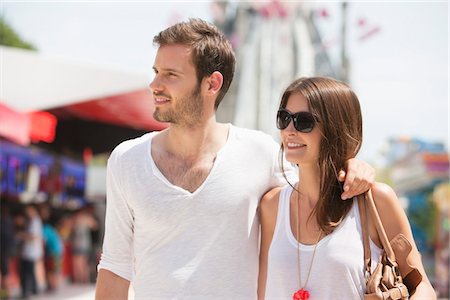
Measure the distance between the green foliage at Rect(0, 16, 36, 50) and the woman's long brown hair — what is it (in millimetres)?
41286

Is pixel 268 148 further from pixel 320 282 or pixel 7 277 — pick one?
pixel 7 277

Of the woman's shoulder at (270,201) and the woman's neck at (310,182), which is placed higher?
the woman's neck at (310,182)

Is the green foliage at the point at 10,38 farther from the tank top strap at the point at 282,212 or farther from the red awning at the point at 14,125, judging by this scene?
the tank top strap at the point at 282,212

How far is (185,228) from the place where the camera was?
3.36 m

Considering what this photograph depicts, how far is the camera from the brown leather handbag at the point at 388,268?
114 inches

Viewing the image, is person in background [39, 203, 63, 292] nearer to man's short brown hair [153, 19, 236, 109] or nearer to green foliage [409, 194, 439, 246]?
man's short brown hair [153, 19, 236, 109]

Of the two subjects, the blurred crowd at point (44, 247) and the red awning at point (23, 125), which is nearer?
the red awning at point (23, 125)

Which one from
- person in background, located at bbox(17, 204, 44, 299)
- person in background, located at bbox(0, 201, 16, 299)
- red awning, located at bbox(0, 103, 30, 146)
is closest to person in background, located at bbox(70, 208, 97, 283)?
person in background, located at bbox(17, 204, 44, 299)

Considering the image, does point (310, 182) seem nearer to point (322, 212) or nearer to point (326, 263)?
point (322, 212)

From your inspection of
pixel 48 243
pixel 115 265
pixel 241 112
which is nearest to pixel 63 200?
pixel 48 243

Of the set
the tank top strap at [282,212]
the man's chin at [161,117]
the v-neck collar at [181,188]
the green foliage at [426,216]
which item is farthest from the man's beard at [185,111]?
the green foliage at [426,216]

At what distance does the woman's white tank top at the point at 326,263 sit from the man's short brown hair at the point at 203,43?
75 centimetres

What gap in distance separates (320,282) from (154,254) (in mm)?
750

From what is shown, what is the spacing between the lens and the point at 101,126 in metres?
16.3
